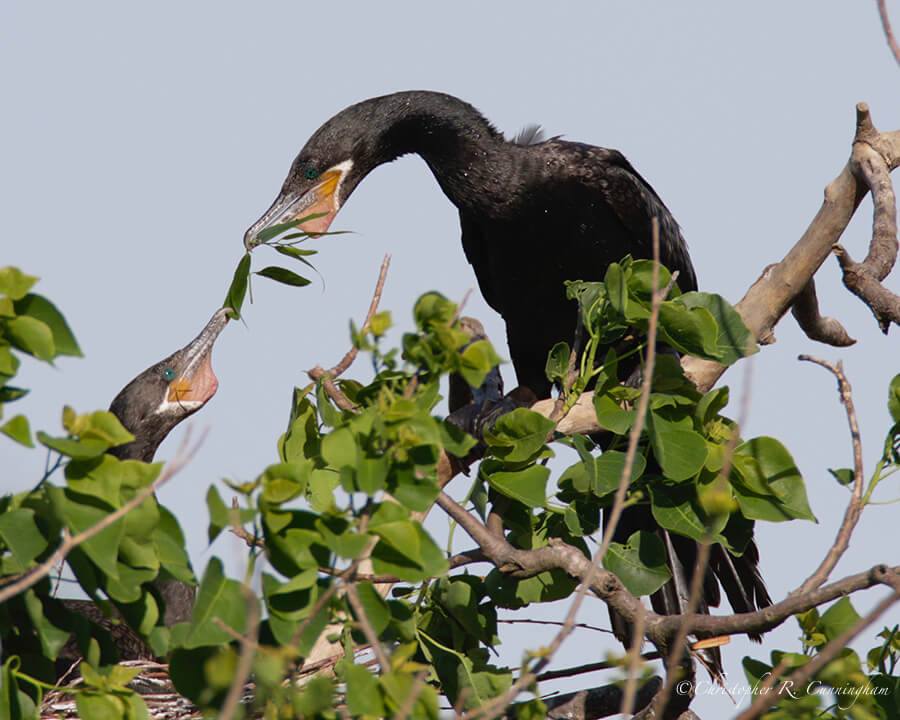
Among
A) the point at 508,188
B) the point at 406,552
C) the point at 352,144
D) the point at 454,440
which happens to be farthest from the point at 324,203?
the point at 406,552

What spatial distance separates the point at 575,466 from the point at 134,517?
1.40 m

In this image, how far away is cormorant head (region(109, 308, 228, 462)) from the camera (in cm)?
521

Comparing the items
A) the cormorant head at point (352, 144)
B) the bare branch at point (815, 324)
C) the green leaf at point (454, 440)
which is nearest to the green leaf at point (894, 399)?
the green leaf at point (454, 440)

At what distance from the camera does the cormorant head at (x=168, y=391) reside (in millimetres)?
5207

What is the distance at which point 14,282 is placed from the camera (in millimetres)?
2037

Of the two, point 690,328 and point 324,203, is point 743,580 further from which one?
point 324,203

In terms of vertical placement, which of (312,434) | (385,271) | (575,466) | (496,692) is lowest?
(496,692)

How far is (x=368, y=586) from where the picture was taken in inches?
86.4

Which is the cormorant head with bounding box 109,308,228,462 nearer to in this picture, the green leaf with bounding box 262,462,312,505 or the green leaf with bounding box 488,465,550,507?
the green leaf with bounding box 488,465,550,507

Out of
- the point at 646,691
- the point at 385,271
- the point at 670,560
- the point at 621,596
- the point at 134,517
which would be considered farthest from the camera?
the point at 670,560

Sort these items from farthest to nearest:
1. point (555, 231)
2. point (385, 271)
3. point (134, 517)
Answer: point (555, 231)
point (385, 271)
point (134, 517)

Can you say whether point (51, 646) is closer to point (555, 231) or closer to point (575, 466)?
point (575, 466)

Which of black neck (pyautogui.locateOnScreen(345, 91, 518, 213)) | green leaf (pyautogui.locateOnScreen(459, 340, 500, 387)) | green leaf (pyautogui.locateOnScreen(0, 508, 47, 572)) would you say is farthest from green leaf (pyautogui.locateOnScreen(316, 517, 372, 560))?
black neck (pyautogui.locateOnScreen(345, 91, 518, 213))

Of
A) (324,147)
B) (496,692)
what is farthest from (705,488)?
(324,147)
